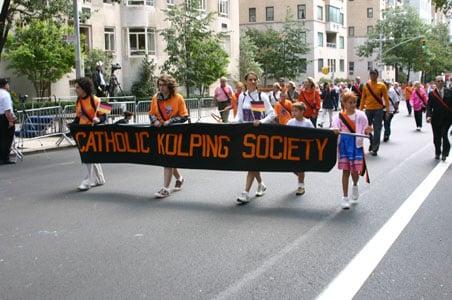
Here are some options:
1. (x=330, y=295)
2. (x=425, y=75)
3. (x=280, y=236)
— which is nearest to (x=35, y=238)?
(x=280, y=236)

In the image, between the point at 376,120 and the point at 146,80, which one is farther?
the point at 146,80

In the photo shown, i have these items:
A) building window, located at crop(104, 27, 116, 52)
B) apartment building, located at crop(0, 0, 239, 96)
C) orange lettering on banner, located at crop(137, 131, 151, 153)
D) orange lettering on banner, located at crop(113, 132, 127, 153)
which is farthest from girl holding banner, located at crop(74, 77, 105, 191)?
building window, located at crop(104, 27, 116, 52)

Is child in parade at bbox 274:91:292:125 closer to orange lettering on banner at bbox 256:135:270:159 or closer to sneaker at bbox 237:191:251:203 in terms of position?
orange lettering on banner at bbox 256:135:270:159

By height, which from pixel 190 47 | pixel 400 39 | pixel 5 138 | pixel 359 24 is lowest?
pixel 5 138

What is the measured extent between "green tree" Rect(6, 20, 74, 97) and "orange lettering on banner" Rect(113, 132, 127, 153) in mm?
19594

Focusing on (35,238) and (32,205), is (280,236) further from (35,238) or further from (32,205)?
(32,205)

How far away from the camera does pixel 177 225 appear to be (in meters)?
7.55

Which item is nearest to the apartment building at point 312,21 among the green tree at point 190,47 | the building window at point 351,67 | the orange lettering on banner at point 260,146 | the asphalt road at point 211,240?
the building window at point 351,67

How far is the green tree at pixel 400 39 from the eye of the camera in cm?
7000

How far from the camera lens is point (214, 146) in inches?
367

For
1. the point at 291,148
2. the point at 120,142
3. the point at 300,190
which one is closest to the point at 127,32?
the point at 120,142

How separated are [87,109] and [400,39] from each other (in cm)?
6481

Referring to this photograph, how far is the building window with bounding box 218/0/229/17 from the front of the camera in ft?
163

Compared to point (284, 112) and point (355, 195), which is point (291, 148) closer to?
point (355, 195)
